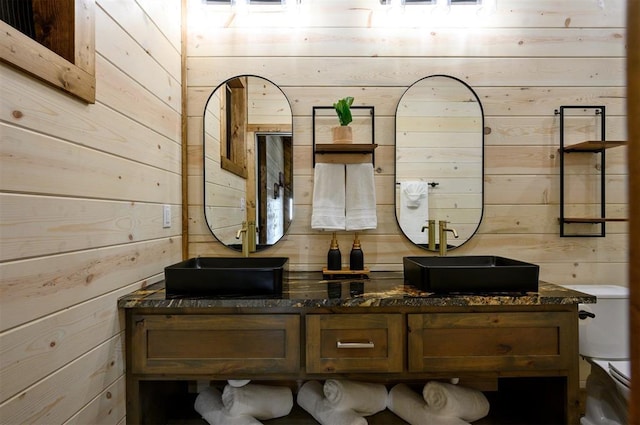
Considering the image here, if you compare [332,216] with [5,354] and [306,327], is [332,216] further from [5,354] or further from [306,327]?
[5,354]

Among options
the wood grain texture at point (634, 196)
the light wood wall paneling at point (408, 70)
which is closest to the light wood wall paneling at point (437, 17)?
the light wood wall paneling at point (408, 70)

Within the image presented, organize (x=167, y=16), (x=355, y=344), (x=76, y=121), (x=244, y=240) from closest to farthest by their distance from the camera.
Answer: (x=76, y=121)
(x=355, y=344)
(x=167, y=16)
(x=244, y=240)

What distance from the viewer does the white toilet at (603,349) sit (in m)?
1.53

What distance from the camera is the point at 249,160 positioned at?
1.97m

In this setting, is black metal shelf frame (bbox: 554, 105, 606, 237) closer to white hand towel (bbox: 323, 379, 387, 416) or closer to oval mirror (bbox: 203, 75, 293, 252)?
white hand towel (bbox: 323, 379, 387, 416)

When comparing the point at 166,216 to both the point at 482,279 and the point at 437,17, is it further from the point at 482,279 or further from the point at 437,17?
the point at 437,17

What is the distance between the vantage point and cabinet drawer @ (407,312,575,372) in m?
1.38

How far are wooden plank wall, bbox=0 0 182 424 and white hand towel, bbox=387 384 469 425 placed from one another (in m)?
1.24

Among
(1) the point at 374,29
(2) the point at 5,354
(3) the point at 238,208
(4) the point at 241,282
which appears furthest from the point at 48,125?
(1) the point at 374,29

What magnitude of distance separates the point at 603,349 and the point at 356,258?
4.20 ft

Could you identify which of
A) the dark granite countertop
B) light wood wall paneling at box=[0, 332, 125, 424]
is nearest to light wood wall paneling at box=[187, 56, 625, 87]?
the dark granite countertop

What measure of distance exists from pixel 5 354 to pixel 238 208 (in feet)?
4.06

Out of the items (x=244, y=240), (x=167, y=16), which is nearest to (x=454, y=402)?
(x=244, y=240)

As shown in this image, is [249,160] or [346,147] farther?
[249,160]
